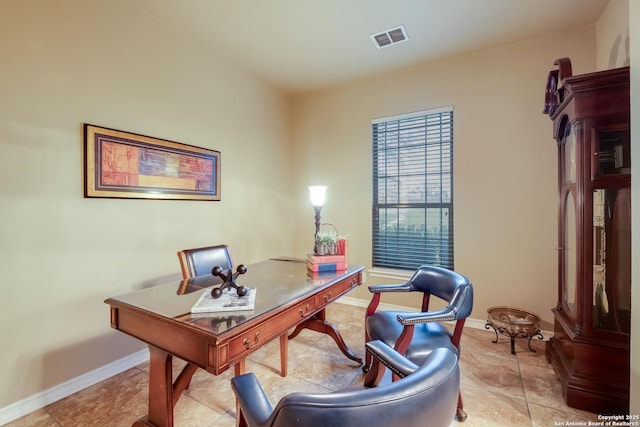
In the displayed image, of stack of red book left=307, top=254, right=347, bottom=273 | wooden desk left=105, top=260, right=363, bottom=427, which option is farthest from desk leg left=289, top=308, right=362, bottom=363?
wooden desk left=105, top=260, right=363, bottom=427

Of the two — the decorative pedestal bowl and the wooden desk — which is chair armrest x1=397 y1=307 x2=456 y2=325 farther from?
the decorative pedestal bowl

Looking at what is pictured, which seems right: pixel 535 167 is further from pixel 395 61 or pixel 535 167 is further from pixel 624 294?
pixel 395 61

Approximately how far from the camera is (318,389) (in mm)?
1954

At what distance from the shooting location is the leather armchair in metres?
0.59

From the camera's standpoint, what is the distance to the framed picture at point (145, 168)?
204 cm

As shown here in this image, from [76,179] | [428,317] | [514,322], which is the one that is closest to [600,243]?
[514,322]

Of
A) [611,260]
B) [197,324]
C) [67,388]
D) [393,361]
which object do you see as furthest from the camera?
[67,388]

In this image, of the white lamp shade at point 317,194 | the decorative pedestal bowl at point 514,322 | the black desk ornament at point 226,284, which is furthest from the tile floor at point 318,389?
the white lamp shade at point 317,194

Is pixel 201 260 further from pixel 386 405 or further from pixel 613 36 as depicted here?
pixel 613 36

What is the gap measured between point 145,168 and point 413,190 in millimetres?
2693

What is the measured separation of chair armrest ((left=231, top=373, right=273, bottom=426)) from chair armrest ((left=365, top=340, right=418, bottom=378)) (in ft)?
1.41

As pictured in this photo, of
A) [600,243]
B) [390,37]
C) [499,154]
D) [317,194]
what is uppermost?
[390,37]

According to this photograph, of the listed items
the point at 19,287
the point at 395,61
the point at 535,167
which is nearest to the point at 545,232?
the point at 535,167

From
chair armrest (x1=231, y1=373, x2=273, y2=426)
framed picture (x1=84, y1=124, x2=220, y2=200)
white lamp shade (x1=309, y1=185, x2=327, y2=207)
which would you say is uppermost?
framed picture (x1=84, y1=124, x2=220, y2=200)
